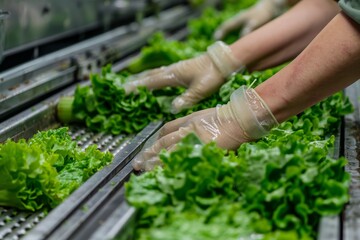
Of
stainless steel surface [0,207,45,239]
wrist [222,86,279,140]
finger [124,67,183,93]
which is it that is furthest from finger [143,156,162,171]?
finger [124,67,183,93]

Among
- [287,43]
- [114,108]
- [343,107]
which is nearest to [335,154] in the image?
[343,107]

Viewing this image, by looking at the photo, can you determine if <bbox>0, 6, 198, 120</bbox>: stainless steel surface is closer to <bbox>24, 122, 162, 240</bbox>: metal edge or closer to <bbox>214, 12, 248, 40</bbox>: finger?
<bbox>214, 12, 248, 40</bbox>: finger

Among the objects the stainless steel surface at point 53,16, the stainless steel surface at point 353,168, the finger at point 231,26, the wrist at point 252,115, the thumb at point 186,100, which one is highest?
the stainless steel surface at point 53,16

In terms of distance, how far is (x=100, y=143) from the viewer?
3686 mm

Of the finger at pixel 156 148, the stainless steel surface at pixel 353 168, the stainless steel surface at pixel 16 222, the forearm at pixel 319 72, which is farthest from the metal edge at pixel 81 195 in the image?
the stainless steel surface at pixel 353 168

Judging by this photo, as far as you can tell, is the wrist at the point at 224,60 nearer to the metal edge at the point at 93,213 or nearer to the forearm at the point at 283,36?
the forearm at the point at 283,36

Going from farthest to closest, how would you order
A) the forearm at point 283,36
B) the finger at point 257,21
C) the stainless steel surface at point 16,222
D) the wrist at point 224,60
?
the finger at point 257,21
the forearm at point 283,36
the wrist at point 224,60
the stainless steel surface at point 16,222

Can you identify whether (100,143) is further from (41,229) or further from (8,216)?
(41,229)

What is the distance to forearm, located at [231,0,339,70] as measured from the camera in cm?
404

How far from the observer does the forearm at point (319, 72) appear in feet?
8.77

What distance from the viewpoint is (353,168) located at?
2.90m

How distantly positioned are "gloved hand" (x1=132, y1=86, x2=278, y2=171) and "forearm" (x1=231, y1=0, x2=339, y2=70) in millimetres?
1043

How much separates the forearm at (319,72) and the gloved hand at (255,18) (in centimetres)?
304

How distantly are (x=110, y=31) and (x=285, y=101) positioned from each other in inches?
138
